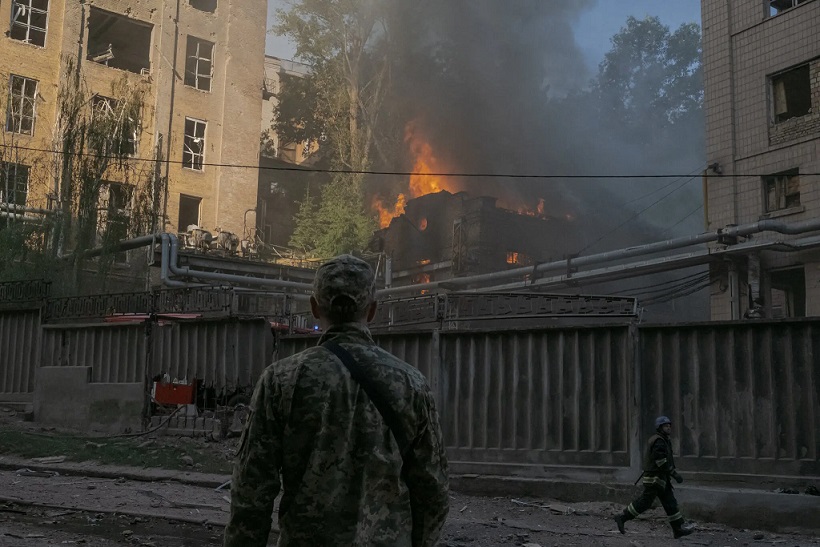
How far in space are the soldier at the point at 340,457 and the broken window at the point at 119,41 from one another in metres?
32.4

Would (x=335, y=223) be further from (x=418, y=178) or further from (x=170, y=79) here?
(x=170, y=79)

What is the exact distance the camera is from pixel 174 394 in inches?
500

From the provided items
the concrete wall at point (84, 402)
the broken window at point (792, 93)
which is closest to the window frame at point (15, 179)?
the concrete wall at point (84, 402)

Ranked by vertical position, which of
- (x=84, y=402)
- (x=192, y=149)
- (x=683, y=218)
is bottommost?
(x=84, y=402)

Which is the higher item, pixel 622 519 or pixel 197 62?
pixel 197 62

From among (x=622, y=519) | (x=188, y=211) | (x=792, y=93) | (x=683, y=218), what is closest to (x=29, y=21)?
(x=188, y=211)

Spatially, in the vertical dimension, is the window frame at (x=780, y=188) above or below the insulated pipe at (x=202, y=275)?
above

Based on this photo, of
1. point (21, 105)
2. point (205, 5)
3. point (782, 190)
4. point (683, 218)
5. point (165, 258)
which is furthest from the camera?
point (683, 218)

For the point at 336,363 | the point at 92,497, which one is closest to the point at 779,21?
the point at 92,497

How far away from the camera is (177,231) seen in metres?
32.5

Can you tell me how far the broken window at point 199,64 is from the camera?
33656 mm

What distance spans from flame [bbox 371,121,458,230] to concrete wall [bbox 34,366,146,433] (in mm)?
24106

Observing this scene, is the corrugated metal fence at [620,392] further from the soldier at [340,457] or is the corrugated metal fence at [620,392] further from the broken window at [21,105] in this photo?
the broken window at [21,105]

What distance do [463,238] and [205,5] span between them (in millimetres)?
15939
